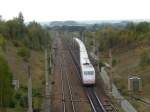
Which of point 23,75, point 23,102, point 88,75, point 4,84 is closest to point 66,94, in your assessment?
point 88,75

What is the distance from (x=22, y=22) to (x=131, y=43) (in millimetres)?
23568

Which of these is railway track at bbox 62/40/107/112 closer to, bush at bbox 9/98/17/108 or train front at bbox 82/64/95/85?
train front at bbox 82/64/95/85

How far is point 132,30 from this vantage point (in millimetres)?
91188

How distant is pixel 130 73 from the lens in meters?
53.6

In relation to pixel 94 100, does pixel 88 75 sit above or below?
above

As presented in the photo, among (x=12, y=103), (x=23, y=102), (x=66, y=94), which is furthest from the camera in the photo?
(x=66, y=94)

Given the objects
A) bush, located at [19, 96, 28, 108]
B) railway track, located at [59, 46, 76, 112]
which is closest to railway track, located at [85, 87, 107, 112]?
railway track, located at [59, 46, 76, 112]

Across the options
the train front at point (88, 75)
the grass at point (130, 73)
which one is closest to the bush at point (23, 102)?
the grass at point (130, 73)

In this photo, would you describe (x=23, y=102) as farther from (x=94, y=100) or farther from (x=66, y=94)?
(x=66, y=94)

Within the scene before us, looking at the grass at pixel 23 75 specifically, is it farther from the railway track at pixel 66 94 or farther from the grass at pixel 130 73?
the grass at pixel 130 73

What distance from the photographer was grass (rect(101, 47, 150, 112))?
123 feet

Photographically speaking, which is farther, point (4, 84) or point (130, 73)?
point (130, 73)

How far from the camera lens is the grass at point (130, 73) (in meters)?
37.4

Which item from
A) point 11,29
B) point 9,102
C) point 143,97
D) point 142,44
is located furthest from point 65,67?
point 9,102
